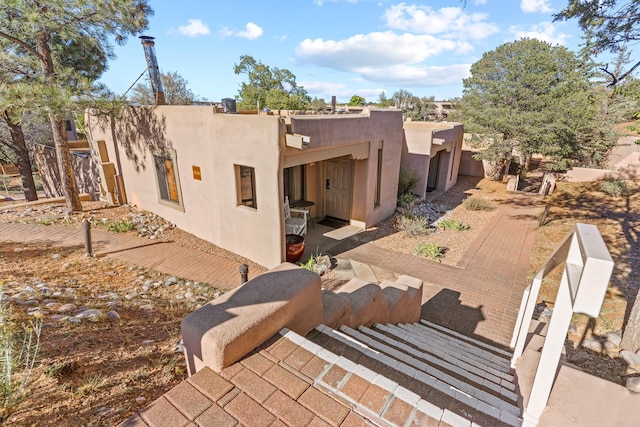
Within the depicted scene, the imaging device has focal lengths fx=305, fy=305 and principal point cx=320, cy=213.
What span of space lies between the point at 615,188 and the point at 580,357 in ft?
41.8

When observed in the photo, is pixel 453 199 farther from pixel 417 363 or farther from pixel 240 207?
pixel 417 363

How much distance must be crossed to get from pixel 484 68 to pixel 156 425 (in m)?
20.8

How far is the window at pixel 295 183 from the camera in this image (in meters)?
10.2

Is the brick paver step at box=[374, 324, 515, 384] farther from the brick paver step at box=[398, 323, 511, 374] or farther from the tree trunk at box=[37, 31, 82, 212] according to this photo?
the tree trunk at box=[37, 31, 82, 212]

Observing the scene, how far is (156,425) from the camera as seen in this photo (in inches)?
70.1

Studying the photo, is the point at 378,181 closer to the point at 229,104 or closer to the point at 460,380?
the point at 229,104

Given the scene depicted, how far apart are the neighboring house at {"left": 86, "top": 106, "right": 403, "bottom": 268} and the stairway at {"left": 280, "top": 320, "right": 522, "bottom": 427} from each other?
414 cm

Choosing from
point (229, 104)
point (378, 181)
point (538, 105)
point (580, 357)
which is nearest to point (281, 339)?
point (580, 357)

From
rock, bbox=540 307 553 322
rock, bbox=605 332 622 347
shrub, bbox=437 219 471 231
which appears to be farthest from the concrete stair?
shrub, bbox=437 219 471 231

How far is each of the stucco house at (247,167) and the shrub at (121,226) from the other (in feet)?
3.40

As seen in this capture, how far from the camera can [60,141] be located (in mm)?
9102

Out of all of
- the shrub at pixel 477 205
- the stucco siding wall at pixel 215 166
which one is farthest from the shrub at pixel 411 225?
the stucco siding wall at pixel 215 166

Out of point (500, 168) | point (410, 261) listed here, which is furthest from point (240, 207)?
point (500, 168)

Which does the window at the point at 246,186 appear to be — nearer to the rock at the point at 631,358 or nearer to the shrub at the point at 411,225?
the shrub at the point at 411,225
